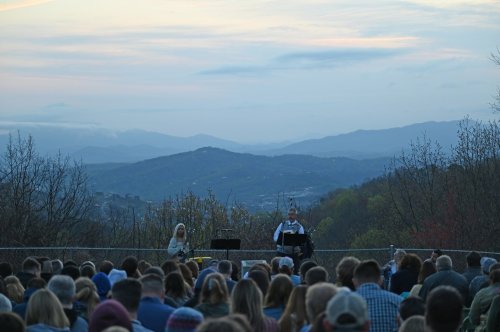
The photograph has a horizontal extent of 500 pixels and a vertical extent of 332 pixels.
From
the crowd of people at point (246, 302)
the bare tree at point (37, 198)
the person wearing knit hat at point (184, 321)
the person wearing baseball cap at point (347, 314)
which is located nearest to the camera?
the person wearing baseball cap at point (347, 314)

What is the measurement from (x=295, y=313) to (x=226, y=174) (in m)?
139

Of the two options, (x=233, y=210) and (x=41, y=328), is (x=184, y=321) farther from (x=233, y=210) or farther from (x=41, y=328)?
(x=233, y=210)

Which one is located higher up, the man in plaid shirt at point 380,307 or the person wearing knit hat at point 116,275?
the person wearing knit hat at point 116,275

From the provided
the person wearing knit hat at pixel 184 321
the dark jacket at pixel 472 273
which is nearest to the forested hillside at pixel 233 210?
the dark jacket at pixel 472 273

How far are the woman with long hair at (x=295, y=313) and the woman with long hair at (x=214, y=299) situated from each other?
59 cm

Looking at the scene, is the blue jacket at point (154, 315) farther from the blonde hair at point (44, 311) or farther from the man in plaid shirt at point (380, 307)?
the man in plaid shirt at point (380, 307)

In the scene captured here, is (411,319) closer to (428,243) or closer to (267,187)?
(428,243)

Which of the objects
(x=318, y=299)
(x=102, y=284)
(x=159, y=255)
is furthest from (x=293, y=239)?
(x=318, y=299)

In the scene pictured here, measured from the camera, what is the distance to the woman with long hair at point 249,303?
8.14 m

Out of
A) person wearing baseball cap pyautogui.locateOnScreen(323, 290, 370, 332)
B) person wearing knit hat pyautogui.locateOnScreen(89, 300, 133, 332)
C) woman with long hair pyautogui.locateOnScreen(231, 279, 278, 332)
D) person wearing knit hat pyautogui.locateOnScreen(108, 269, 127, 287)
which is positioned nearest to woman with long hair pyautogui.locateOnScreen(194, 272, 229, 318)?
woman with long hair pyautogui.locateOnScreen(231, 279, 278, 332)

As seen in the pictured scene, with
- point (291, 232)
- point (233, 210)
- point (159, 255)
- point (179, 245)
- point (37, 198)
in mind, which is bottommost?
point (159, 255)

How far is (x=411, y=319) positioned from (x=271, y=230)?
84.9 feet

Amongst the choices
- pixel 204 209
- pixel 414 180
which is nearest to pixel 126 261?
pixel 204 209

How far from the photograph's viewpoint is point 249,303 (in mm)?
8148
